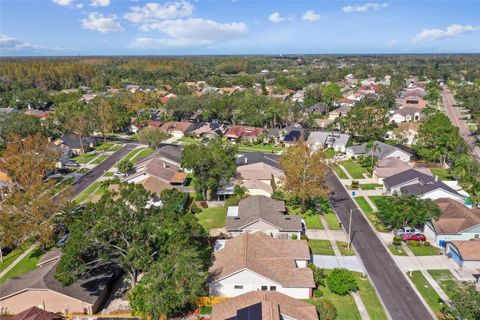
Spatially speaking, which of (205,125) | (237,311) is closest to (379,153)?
(205,125)

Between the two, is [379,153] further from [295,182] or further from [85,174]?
[85,174]

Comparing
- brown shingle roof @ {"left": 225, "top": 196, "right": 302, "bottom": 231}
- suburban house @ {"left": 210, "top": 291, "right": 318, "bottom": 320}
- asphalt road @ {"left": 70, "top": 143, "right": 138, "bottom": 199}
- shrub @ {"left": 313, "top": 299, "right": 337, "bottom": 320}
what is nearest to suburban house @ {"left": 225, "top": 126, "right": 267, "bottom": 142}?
asphalt road @ {"left": 70, "top": 143, "right": 138, "bottom": 199}

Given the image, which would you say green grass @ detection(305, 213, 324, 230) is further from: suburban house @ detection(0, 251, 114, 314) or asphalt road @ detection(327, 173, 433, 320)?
suburban house @ detection(0, 251, 114, 314)

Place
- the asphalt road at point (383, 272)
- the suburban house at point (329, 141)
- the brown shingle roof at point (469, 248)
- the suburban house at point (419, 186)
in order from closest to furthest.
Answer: the asphalt road at point (383, 272), the brown shingle roof at point (469, 248), the suburban house at point (419, 186), the suburban house at point (329, 141)

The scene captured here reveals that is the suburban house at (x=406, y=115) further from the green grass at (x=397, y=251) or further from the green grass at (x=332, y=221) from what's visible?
the green grass at (x=397, y=251)

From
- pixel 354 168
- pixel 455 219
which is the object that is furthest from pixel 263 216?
pixel 354 168

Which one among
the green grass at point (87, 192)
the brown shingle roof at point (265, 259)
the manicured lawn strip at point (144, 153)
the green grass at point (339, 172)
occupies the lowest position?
the manicured lawn strip at point (144, 153)

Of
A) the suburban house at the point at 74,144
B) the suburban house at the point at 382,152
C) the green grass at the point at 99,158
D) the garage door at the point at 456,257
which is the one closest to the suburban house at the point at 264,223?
the garage door at the point at 456,257
